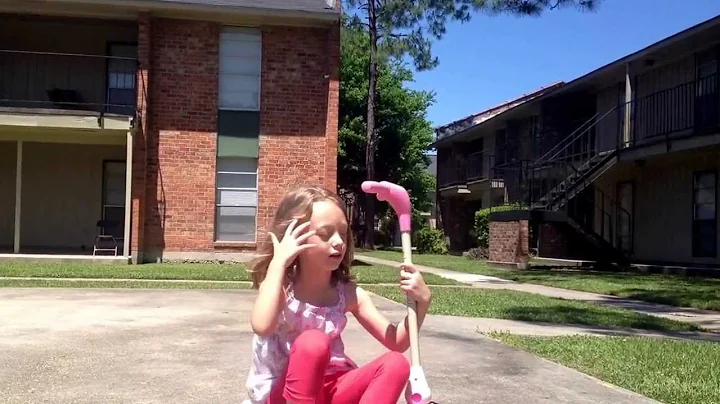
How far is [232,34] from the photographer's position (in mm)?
15883

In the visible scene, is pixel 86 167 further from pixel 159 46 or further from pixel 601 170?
pixel 601 170

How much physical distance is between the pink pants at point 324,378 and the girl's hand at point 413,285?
21 cm

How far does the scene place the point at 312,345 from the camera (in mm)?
2537

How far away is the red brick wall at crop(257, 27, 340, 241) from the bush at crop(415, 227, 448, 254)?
14740 mm

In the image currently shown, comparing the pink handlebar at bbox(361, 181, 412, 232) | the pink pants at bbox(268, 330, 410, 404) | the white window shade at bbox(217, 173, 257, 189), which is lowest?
the pink pants at bbox(268, 330, 410, 404)

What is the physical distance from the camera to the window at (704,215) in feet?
54.5

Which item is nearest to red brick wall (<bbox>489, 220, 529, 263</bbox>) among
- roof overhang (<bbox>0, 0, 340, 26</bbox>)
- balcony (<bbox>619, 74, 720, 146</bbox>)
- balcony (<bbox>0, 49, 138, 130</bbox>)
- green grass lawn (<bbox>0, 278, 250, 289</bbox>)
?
balcony (<bbox>619, 74, 720, 146</bbox>)

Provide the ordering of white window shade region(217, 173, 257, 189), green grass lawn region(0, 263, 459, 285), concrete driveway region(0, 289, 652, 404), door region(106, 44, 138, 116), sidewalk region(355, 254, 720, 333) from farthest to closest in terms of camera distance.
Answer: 1. door region(106, 44, 138, 116)
2. white window shade region(217, 173, 257, 189)
3. green grass lawn region(0, 263, 459, 285)
4. sidewalk region(355, 254, 720, 333)
5. concrete driveway region(0, 289, 652, 404)

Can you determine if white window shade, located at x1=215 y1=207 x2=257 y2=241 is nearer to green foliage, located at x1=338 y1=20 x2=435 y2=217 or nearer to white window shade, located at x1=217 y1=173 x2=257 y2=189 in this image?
white window shade, located at x1=217 y1=173 x2=257 y2=189

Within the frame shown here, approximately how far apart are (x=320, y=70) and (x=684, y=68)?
27.3 ft

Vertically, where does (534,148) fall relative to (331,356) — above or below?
above

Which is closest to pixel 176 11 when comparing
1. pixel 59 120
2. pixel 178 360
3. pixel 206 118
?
pixel 206 118

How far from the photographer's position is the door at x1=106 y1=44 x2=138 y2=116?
671 inches

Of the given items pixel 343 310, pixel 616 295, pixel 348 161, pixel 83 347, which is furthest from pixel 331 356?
pixel 348 161
